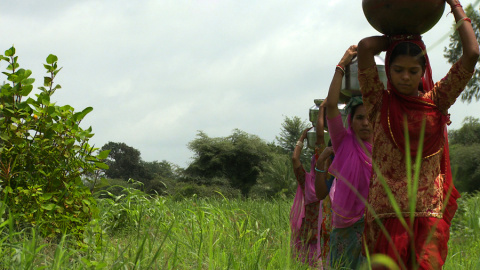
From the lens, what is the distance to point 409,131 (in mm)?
2779

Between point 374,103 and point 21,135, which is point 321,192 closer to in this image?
point 374,103

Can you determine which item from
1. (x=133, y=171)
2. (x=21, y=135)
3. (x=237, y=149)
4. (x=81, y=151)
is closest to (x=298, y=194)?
(x=81, y=151)

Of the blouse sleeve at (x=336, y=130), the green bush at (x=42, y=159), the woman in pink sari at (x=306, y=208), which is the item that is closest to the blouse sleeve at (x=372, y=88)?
the blouse sleeve at (x=336, y=130)

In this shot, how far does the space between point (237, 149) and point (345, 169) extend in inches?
1558

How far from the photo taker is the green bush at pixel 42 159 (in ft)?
11.3

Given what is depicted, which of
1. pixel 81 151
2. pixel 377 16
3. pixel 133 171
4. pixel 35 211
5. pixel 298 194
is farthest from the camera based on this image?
pixel 133 171

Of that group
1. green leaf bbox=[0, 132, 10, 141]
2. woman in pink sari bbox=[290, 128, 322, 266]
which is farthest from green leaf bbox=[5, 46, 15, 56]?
woman in pink sari bbox=[290, 128, 322, 266]

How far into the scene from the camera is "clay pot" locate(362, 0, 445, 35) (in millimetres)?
2693

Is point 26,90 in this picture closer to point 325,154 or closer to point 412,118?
point 325,154

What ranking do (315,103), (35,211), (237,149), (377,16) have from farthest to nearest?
(237,149)
(315,103)
(35,211)
(377,16)

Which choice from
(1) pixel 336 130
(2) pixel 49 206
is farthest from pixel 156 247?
(1) pixel 336 130

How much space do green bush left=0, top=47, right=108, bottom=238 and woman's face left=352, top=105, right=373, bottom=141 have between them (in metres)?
1.73

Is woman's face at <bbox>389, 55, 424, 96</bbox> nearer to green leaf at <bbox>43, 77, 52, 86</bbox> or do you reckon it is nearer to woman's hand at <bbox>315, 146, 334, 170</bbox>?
woman's hand at <bbox>315, 146, 334, 170</bbox>

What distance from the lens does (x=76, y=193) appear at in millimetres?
3617
